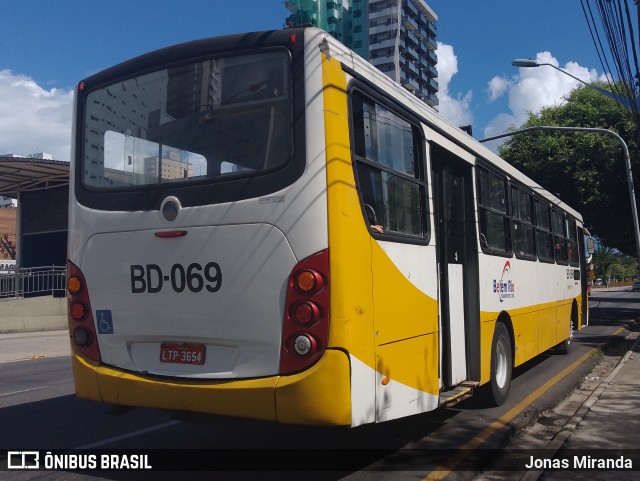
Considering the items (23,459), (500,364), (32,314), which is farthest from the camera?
(32,314)

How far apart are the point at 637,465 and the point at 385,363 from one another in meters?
2.54

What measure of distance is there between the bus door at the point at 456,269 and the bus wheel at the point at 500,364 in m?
0.67

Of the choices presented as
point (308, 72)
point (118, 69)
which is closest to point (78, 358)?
point (118, 69)

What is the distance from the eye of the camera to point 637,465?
17.6ft

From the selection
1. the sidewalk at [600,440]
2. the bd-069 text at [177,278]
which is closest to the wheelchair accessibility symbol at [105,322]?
the bd-069 text at [177,278]

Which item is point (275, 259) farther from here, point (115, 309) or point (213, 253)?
point (115, 309)

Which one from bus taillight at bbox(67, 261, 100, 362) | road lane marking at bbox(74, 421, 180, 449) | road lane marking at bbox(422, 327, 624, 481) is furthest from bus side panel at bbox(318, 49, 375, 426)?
road lane marking at bbox(74, 421, 180, 449)

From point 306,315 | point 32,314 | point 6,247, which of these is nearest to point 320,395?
point 306,315

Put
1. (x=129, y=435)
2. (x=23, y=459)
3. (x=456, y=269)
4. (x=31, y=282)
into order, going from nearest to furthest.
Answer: (x=23, y=459)
(x=129, y=435)
(x=456, y=269)
(x=31, y=282)

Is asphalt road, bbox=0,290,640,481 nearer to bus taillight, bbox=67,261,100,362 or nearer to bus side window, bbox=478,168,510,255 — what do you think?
bus taillight, bbox=67,261,100,362

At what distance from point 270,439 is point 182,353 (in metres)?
1.97

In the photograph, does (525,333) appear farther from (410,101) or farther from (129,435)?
(129,435)

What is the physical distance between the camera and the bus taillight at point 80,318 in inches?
200

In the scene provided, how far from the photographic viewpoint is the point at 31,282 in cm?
2230
